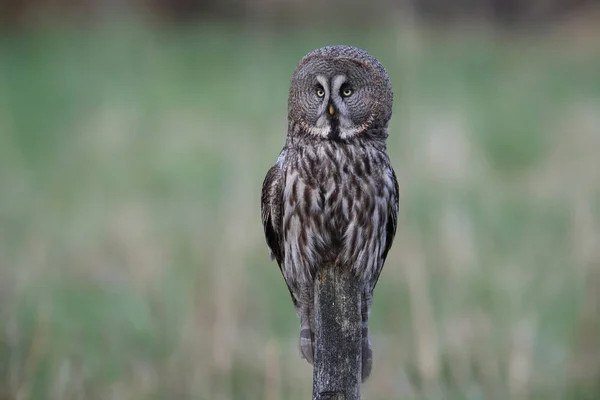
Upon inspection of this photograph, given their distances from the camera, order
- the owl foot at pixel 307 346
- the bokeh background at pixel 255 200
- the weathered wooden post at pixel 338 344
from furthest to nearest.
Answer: the bokeh background at pixel 255 200 < the owl foot at pixel 307 346 < the weathered wooden post at pixel 338 344

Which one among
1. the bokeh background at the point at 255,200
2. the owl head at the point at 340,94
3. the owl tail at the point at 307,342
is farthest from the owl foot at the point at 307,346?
the owl head at the point at 340,94

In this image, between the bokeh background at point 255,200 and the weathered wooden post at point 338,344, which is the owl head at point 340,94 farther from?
the bokeh background at point 255,200

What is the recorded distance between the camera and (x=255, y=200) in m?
7.09

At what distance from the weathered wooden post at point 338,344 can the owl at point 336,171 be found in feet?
1.81

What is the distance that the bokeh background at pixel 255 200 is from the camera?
5180mm

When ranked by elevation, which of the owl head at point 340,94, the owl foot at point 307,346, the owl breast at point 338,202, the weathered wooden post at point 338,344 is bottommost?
the weathered wooden post at point 338,344

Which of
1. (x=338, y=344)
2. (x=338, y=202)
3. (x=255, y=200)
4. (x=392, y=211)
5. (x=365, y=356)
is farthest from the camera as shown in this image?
(x=255, y=200)

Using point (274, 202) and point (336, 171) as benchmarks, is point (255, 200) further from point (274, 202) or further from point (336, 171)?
point (336, 171)

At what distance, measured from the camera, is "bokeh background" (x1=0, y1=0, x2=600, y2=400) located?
518cm

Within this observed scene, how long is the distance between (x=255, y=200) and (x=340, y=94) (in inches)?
135

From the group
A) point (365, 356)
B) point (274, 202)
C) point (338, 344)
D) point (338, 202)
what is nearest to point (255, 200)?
point (274, 202)

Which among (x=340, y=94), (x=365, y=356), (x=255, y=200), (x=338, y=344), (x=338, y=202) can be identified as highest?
(x=255, y=200)

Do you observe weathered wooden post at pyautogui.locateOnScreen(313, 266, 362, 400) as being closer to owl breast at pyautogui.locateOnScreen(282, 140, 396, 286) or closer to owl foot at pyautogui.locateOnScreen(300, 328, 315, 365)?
owl breast at pyautogui.locateOnScreen(282, 140, 396, 286)

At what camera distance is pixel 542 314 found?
6.14 m
